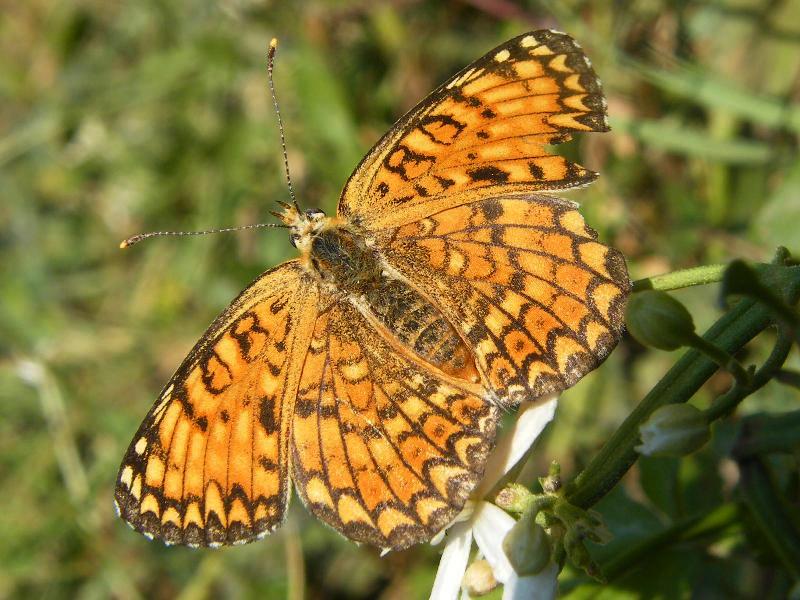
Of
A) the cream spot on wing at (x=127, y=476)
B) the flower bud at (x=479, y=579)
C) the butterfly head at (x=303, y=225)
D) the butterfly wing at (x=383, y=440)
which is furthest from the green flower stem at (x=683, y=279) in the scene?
the cream spot on wing at (x=127, y=476)

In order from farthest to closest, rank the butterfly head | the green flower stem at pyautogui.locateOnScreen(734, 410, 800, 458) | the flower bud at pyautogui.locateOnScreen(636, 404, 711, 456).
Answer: the butterfly head → the green flower stem at pyautogui.locateOnScreen(734, 410, 800, 458) → the flower bud at pyautogui.locateOnScreen(636, 404, 711, 456)

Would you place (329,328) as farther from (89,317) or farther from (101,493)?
(89,317)

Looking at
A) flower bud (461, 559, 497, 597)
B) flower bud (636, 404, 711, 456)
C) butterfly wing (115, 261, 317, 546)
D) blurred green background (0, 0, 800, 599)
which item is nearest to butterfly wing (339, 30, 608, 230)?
butterfly wing (115, 261, 317, 546)

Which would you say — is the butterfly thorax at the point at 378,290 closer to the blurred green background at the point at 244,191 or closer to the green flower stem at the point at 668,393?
the green flower stem at the point at 668,393

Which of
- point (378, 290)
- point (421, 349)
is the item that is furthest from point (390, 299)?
point (421, 349)

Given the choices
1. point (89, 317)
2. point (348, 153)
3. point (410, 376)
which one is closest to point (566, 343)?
point (410, 376)

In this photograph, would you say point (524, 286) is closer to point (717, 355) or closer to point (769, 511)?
point (717, 355)

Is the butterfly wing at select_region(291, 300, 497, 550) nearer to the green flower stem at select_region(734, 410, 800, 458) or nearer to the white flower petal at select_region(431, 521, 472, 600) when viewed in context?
the white flower petal at select_region(431, 521, 472, 600)
